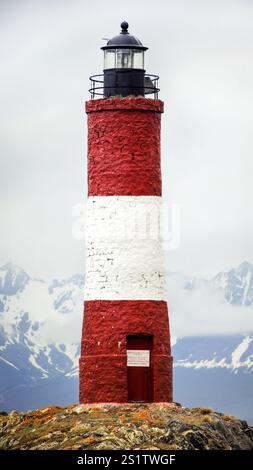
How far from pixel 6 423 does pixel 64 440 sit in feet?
9.04

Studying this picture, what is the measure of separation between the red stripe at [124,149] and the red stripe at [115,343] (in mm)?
2371

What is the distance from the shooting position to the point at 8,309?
88500mm

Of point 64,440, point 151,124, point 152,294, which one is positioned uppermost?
point 151,124

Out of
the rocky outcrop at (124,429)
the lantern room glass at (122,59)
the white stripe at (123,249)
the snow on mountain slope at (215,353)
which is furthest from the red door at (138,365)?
the snow on mountain slope at (215,353)

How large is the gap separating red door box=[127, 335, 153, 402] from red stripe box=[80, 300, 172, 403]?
13 cm

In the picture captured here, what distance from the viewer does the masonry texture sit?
163ft

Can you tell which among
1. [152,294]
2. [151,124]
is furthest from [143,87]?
[152,294]

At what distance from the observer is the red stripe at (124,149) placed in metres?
49.8

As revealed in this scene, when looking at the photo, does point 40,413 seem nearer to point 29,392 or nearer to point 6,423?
point 6,423

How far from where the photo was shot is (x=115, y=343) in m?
49.8

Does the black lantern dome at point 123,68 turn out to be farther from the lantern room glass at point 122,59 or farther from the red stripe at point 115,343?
the red stripe at point 115,343

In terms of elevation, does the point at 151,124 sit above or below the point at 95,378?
above

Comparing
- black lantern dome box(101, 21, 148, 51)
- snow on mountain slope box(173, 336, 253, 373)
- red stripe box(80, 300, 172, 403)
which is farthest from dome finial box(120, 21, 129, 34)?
snow on mountain slope box(173, 336, 253, 373)

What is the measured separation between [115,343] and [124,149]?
158 inches
